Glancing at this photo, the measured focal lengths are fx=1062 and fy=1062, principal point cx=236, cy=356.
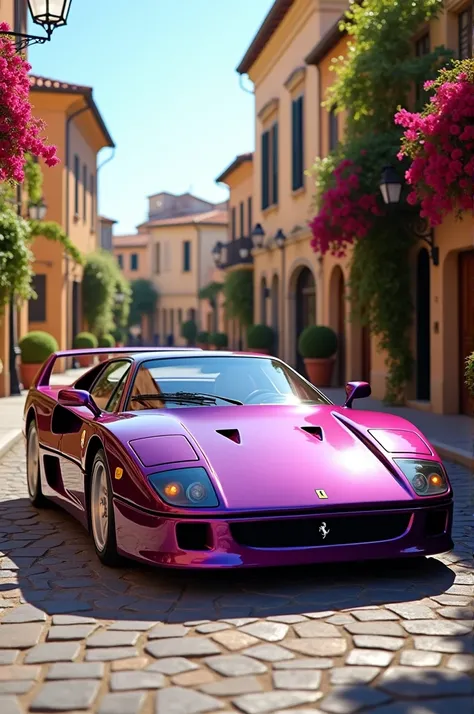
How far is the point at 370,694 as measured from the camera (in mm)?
3564

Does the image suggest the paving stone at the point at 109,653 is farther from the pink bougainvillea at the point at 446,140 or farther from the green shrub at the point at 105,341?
the green shrub at the point at 105,341

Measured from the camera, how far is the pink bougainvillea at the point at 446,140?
11406mm

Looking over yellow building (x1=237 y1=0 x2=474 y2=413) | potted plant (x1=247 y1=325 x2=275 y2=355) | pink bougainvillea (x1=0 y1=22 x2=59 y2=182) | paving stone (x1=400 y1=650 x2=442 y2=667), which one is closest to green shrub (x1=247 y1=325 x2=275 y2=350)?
potted plant (x1=247 y1=325 x2=275 y2=355)

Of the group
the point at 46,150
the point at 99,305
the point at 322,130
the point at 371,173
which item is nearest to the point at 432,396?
the point at 371,173

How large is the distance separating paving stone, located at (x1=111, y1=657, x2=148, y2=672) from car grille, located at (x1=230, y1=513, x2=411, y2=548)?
107 cm

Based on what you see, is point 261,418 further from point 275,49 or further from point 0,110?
point 275,49

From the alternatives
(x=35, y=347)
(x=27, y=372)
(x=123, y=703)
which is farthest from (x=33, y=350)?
(x=123, y=703)

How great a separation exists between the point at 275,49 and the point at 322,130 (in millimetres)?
6917

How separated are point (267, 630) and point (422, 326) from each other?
13.9 m

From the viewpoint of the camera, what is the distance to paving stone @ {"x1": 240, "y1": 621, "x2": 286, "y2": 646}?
429 centimetres

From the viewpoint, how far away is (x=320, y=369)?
22562 millimetres

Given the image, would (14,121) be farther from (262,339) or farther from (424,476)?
(262,339)

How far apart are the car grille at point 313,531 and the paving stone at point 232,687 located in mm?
1284

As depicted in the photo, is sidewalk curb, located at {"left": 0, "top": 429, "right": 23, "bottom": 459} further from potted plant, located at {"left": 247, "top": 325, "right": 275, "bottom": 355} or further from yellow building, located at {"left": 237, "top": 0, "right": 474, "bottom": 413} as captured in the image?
potted plant, located at {"left": 247, "top": 325, "right": 275, "bottom": 355}
